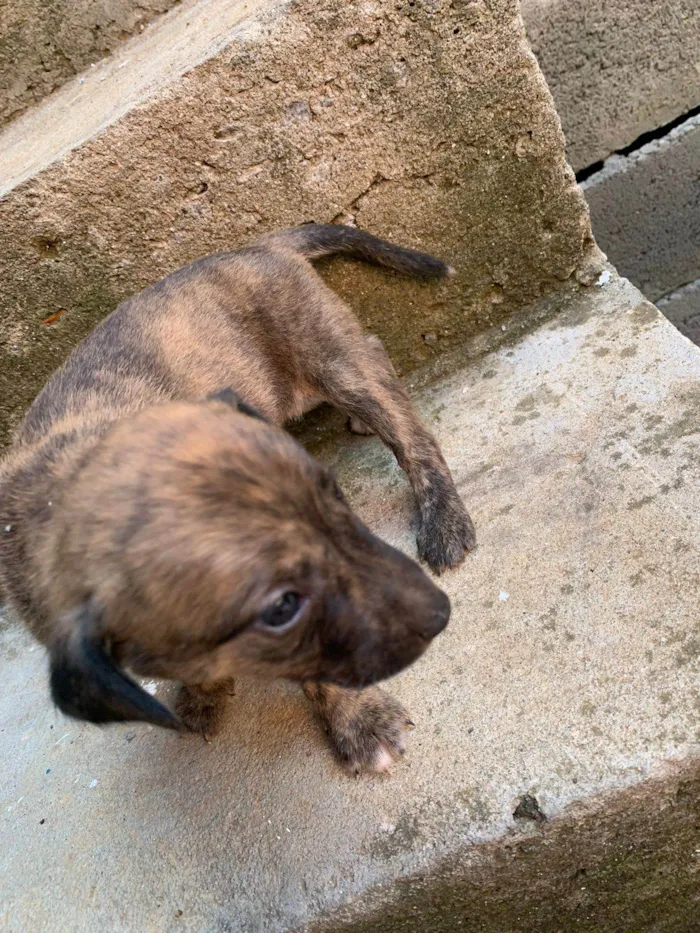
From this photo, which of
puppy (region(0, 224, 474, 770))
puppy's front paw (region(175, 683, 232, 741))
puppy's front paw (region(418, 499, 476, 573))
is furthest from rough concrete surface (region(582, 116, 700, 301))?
puppy's front paw (region(175, 683, 232, 741))

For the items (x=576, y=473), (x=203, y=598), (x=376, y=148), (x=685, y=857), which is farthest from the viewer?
(x=376, y=148)

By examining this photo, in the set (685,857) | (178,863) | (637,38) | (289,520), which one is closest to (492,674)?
(685,857)

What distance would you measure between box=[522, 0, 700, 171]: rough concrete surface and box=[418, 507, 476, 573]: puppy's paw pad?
2940 mm

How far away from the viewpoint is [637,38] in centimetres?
429

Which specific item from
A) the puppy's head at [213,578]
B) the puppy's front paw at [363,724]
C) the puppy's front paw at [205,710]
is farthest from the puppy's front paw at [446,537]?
the puppy's front paw at [205,710]

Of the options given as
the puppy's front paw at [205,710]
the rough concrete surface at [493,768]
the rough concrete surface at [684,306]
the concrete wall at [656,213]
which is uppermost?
the puppy's front paw at [205,710]

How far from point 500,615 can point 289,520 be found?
1070 millimetres

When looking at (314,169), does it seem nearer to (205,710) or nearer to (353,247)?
(353,247)

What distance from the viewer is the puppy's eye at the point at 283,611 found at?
1883 mm

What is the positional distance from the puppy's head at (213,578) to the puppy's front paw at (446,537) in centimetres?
82

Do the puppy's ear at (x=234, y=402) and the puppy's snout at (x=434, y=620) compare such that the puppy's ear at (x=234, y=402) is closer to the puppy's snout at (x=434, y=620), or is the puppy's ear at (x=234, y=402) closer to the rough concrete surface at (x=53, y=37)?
the puppy's snout at (x=434, y=620)

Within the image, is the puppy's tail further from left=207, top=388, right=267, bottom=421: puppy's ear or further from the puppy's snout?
the puppy's snout

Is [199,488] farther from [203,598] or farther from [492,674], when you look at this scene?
[492,674]

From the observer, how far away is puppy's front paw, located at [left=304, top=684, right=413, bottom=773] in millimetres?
2377
